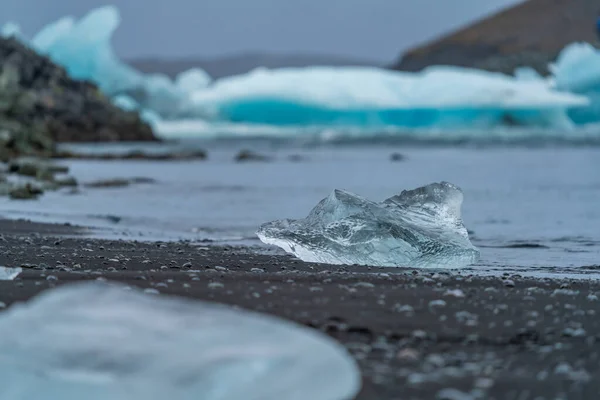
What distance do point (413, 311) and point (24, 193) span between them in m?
6.51

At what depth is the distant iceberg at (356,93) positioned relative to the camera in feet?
117

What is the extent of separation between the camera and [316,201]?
9.70 metres

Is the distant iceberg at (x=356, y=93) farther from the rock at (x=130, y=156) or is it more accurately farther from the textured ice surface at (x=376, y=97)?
the rock at (x=130, y=156)

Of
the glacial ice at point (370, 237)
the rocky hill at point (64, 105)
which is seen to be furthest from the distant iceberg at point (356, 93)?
the glacial ice at point (370, 237)

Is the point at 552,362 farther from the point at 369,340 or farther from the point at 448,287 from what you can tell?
the point at 448,287

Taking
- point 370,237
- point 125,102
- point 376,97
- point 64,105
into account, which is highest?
point 376,97

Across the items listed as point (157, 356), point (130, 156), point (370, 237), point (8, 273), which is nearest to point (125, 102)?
point (130, 156)

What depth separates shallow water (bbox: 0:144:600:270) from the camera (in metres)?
6.00

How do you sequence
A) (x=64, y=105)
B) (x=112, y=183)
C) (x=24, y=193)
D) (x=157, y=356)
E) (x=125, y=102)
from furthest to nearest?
1. (x=125, y=102)
2. (x=64, y=105)
3. (x=112, y=183)
4. (x=24, y=193)
5. (x=157, y=356)

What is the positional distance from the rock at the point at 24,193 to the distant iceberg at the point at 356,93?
26.8 m

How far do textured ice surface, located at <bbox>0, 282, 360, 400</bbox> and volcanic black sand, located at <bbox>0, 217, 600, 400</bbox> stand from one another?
0.19 meters

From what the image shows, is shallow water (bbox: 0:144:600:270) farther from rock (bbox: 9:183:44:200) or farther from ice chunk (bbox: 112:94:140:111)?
ice chunk (bbox: 112:94:140:111)

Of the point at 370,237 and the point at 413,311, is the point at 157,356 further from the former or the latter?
the point at 370,237

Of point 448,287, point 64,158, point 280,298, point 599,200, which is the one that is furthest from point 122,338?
point 64,158
